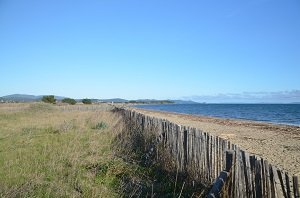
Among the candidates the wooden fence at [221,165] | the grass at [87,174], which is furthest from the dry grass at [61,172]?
the wooden fence at [221,165]

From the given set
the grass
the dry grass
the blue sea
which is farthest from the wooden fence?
the blue sea

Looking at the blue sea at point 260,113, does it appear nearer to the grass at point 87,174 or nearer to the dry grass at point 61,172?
the grass at point 87,174

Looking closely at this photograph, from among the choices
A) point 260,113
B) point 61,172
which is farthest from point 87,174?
point 260,113

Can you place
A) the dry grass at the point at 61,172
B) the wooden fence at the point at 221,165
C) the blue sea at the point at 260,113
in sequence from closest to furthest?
the wooden fence at the point at 221,165 < the dry grass at the point at 61,172 < the blue sea at the point at 260,113

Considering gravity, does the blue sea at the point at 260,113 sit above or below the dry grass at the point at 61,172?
below

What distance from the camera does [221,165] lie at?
16.0 ft

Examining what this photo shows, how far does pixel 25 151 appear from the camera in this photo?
345 inches

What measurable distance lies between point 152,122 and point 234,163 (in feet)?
16.5

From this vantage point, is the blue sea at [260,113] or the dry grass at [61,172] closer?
the dry grass at [61,172]

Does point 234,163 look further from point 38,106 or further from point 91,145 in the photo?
point 38,106

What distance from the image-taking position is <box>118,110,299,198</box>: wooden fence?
3.21 meters

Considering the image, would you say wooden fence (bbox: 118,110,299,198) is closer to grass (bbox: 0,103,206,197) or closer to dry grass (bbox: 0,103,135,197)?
grass (bbox: 0,103,206,197)

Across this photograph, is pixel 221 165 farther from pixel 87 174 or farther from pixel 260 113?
pixel 260 113

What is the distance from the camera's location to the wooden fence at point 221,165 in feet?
10.5
